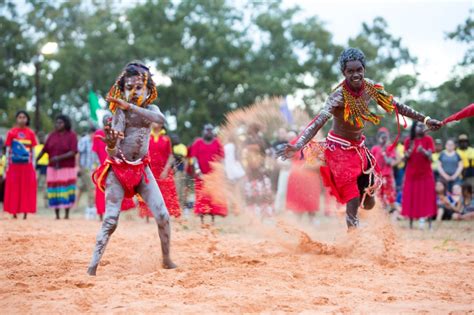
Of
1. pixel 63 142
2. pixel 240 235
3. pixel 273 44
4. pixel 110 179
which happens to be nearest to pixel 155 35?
pixel 273 44

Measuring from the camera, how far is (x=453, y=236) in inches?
396

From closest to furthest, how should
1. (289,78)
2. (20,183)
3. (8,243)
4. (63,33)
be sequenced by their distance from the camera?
(8,243) < (20,183) < (289,78) < (63,33)

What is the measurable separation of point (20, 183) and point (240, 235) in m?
5.00

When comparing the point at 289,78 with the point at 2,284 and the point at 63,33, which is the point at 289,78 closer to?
the point at 63,33

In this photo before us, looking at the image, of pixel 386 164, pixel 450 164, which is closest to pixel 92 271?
pixel 386 164

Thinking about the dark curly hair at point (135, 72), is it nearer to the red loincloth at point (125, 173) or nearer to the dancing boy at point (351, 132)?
the red loincloth at point (125, 173)

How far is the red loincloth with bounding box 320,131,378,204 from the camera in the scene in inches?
263

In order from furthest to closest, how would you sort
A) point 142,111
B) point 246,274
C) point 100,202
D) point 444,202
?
point 444,202 < point 100,202 < point 142,111 < point 246,274

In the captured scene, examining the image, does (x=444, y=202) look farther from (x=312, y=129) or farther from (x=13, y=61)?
(x=13, y=61)

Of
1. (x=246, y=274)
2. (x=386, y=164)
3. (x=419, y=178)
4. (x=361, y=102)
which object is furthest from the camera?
(x=386, y=164)

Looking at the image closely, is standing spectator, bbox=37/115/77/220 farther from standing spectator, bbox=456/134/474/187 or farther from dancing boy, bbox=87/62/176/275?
standing spectator, bbox=456/134/474/187

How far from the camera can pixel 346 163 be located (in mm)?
6711

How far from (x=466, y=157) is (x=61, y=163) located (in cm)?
888

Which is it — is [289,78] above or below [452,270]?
above
